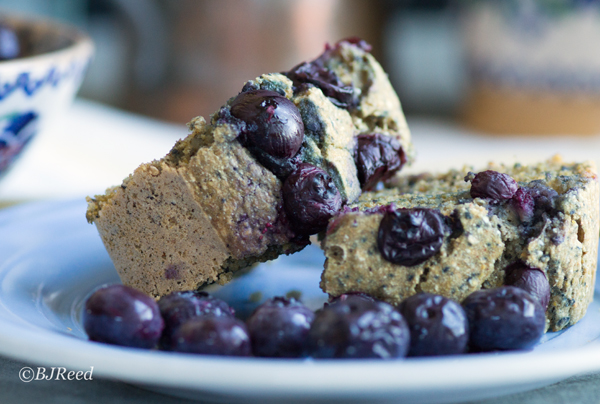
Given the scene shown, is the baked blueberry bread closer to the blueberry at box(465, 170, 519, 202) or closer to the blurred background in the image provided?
the blueberry at box(465, 170, 519, 202)

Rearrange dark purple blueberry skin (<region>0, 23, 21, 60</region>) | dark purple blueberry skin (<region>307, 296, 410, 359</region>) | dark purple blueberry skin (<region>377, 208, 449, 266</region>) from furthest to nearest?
dark purple blueberry skin (<region>0, 23, 21, 60</region>), dark purple blueberry skin (<region>377, 208, 449, 266</region>), dark purple blueberry skin (<region>307, 296, 410, 359</region>)

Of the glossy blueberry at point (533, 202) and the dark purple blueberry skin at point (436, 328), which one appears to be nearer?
the dark purple blueberry skin at point (436, 328)

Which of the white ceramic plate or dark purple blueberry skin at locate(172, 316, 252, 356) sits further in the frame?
dark purple blueberry skin at locate(172, 316, 252, 356)

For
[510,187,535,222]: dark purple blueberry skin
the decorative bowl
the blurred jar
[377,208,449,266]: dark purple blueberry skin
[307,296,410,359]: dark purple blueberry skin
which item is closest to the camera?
[307,296,410,359]: dark purple blueberry skin

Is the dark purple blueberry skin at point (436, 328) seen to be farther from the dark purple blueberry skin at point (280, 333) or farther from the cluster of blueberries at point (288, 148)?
the cluster of blueberries at point (288, 148)

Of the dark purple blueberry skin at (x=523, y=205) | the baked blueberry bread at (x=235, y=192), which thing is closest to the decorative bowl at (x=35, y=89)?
the baked blueberry bread at (x=235, y=192)

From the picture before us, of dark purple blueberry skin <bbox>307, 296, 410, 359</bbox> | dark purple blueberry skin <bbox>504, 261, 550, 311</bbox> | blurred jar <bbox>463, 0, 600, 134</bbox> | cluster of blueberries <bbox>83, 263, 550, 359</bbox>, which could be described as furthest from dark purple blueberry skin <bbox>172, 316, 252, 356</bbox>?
blurred jar <bbox>463, 0, 600, 134</bbox>

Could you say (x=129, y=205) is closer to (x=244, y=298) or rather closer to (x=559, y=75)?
(x=244, y=298)

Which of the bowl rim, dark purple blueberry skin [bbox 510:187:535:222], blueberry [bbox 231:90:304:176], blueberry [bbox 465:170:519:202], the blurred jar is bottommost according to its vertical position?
the blurred jar
